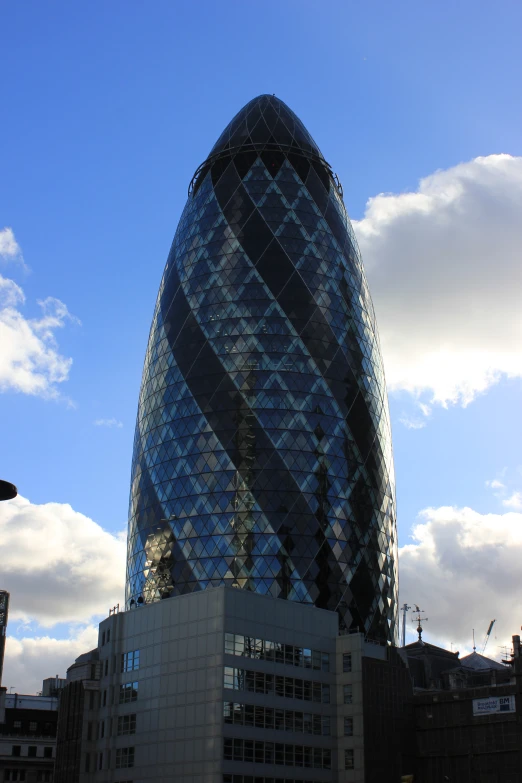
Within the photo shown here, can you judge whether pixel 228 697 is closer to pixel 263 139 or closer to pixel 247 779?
pixel 247 779

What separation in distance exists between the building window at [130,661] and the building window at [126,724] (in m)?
2.77

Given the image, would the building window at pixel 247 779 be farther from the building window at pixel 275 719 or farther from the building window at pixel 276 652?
the building window at pixel 276 652

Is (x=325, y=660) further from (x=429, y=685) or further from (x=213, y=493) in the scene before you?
(x=429, y=685)

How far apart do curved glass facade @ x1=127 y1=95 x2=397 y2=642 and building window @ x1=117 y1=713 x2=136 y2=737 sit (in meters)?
10.1

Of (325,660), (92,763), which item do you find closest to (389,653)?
(325,660)

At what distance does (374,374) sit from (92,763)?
34.7m

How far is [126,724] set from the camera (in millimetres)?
59750

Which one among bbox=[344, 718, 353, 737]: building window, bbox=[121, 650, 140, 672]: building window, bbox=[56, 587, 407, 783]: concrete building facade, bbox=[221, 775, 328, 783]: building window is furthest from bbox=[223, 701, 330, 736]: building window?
bbox=[121, 650, 140, 672]: building window

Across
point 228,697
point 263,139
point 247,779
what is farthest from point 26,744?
point 263,139

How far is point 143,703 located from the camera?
192 ft

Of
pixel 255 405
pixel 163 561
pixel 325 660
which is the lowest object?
pixel 325 660

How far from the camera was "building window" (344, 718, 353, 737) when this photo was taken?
199 feet

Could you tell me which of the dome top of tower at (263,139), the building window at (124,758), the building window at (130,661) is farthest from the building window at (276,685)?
the dome top of tower at (263,139)

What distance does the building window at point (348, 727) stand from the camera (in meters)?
60.8
